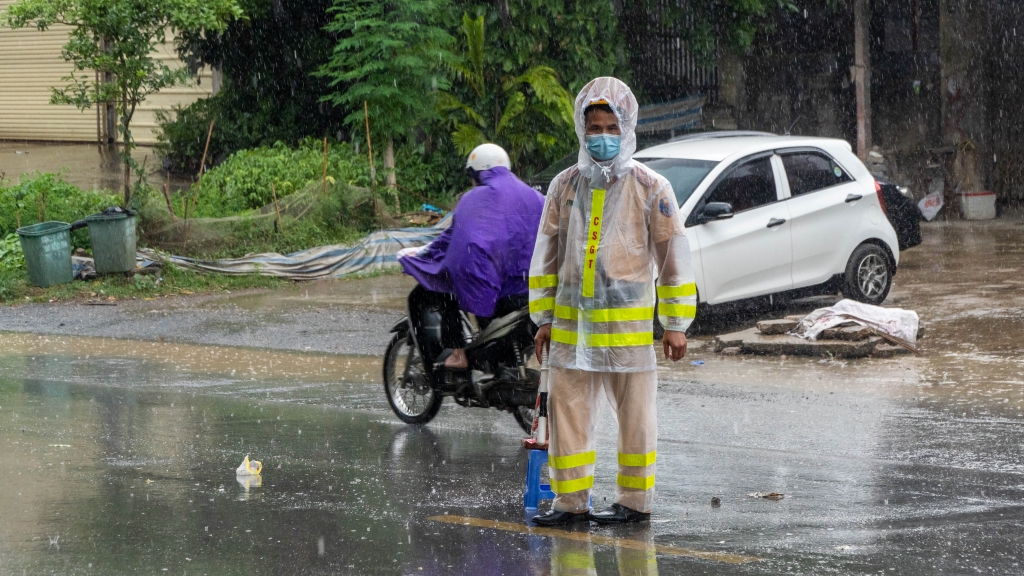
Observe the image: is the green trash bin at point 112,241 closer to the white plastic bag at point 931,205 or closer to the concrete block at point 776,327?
the concrete block at point 776,327

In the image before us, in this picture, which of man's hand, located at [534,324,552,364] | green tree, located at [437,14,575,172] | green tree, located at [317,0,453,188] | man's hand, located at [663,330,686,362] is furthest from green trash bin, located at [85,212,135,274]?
man's hand, located at [663,330,686,362]

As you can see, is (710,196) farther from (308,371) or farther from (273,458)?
(273,458)

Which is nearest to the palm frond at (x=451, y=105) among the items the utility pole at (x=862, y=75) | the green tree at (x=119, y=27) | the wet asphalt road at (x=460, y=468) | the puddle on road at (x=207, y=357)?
the green tree at (x=119, y=27)

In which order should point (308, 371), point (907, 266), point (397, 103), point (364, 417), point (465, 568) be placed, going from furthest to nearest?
point (397, 103), point (907, 266), point (308, 371), point (364, 417), point (465, 568)

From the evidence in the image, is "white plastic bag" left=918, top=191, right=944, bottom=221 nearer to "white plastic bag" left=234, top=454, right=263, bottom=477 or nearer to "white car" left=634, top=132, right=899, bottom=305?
"white car" left=634, top=132, right=899, bottom=305

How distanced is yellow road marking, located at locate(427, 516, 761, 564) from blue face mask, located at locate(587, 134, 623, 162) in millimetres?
1685

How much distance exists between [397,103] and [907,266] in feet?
25.6

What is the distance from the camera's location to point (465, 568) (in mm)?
5055

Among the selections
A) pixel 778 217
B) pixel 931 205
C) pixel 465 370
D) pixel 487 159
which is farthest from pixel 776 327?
pixel 931 205

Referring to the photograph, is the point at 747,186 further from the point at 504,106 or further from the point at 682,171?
the point at 504,106

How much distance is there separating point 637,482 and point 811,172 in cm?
756

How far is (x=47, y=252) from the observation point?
15.0 metres

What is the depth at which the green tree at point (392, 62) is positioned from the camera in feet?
60.0

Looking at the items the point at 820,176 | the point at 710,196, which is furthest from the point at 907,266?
the point at 710,196
